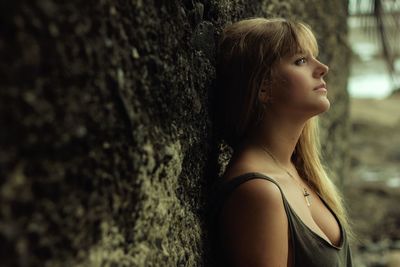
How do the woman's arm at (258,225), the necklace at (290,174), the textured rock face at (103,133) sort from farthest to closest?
the necklace at (290,174) < the woman's arm at (258,225) < the textured rock face at (103,133)

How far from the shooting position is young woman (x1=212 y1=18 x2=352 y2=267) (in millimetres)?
1483

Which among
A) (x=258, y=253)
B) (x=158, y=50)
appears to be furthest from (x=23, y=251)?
(x=258, y=253)

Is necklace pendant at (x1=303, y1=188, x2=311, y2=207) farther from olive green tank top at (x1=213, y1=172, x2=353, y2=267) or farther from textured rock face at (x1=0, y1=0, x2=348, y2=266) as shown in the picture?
textured rock face at (x1=0, y1=0, x2=348, y2=266)

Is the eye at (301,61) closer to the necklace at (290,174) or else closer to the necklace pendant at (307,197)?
the necklace at (290,174)

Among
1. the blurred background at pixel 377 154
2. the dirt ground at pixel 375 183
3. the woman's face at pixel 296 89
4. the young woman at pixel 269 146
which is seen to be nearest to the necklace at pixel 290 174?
the young woman at pixel 269 146

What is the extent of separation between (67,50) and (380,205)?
6.60 metres

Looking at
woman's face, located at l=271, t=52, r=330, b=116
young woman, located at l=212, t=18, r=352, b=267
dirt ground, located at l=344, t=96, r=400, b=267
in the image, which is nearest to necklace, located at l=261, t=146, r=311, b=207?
young woman, located at l=212, t=18, r=352, b=267

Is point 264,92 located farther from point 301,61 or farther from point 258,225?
point 258,225

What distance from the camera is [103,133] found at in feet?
3.41

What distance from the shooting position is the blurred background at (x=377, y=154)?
388 centimetres

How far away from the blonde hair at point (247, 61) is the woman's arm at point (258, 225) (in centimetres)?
28

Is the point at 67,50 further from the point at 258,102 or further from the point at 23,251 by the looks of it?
the point at 258,102

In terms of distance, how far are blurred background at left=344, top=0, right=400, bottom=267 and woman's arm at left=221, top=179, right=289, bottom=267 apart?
250 centimetres

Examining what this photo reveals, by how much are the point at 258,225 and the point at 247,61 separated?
0.48 metres
